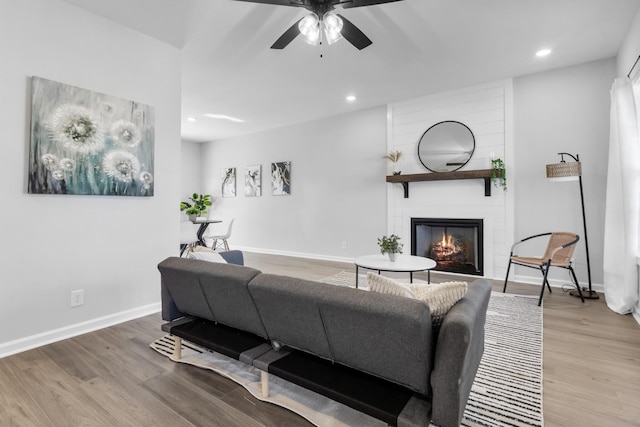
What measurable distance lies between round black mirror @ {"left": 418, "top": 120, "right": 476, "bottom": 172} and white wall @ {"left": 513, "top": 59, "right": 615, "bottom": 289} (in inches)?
24.9

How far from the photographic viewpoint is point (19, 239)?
2.29 m

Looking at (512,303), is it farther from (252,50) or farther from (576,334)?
(252,50)

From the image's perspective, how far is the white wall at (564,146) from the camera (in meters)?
3.72

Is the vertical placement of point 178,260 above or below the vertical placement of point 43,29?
below

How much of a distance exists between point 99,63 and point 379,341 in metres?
3.16

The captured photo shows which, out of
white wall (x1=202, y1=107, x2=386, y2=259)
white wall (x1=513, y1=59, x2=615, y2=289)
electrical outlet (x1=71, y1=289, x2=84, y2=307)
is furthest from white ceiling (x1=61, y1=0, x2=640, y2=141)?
electrical outlet (x1=71, y1=289, x2=84, y2=307)

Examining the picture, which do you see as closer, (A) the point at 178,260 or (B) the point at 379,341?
(B) the point at 379,341

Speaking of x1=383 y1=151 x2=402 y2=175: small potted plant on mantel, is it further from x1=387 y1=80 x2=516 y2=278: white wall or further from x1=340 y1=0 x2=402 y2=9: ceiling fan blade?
x1=340 y1=0 x2=402 y2=9: ceiling fan blade

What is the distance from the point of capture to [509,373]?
1946mm

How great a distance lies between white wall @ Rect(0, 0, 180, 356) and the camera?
2262 millimetres

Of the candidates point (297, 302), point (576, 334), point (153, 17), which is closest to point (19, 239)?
point (153, 17)

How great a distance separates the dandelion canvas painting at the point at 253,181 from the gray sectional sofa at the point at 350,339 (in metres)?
5.24

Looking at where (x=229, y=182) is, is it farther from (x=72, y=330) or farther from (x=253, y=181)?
(x=72, y=330)

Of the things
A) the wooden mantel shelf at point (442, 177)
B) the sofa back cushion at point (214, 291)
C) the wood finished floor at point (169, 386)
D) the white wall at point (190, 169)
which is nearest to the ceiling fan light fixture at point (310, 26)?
the sofa back cushion at point (214, 291)
